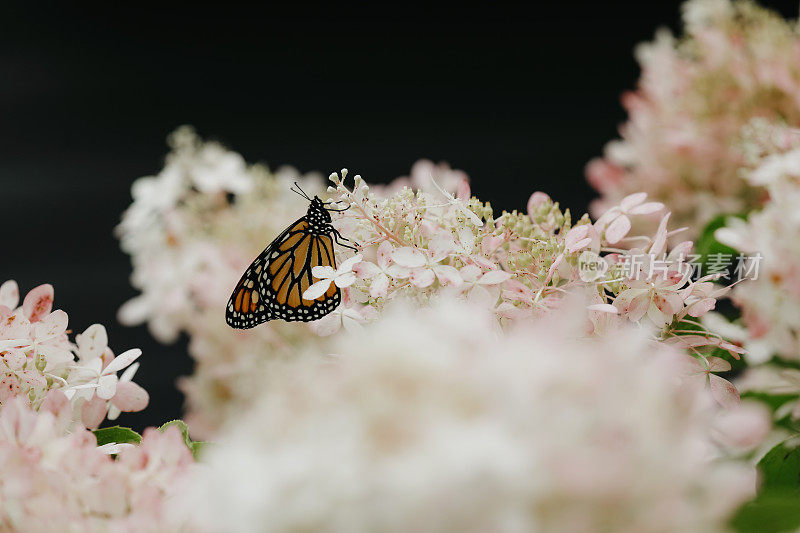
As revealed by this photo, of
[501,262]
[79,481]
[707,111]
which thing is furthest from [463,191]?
[707,111]

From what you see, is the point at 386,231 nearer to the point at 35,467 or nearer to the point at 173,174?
the point at 35,467

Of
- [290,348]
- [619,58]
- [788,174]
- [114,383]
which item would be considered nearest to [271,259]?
[114,383]

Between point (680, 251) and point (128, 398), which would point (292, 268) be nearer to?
point (128, 398)

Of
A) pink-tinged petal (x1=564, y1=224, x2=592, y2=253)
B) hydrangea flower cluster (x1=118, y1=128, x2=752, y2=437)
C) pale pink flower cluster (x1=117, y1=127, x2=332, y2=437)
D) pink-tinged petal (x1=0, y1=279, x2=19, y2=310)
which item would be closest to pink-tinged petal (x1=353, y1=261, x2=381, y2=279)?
hydrangea flower cluster (x1=118, y1=128, x2=752, y2=437)

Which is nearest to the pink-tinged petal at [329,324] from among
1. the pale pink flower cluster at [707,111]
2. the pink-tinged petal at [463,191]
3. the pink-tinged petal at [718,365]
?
the pink-tinged petal at [463,191]

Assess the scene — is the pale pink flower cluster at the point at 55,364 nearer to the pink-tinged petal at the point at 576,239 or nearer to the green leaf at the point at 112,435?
the green leaf at the point at 112,435

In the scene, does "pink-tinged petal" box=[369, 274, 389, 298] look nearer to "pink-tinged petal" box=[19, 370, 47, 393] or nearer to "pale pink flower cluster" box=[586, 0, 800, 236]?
"pink-tinged petal" box=[19, 370, 47, 393]
